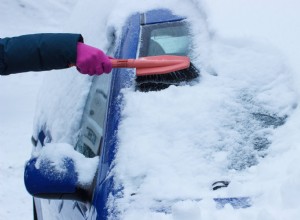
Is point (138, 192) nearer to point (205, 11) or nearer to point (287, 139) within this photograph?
point (287, 139)

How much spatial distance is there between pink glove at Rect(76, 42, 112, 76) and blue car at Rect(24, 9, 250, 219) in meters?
0.06

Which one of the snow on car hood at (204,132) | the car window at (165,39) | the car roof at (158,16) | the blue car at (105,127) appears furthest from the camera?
the car roof at (158,16)

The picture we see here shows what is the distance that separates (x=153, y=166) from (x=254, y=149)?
0.35 metres

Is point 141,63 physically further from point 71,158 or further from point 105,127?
point 71,158

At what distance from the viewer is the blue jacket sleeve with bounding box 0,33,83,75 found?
232 cm

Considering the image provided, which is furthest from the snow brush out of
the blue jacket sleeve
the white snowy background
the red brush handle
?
the blue jacket sleeve

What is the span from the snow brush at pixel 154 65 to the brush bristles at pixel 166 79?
18mm

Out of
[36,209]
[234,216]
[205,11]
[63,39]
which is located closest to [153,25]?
[205,11]

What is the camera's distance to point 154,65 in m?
2.04

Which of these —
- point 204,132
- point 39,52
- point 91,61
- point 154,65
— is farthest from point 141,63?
point 39,52

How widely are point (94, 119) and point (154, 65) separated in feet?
1.16

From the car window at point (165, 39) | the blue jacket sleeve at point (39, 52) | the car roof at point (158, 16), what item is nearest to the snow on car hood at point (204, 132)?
the car window at point (165, 39)

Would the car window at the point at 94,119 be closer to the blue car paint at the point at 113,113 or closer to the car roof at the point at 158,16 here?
the blue car paint at the point at 113,113

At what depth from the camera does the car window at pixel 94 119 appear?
6.65 ft
